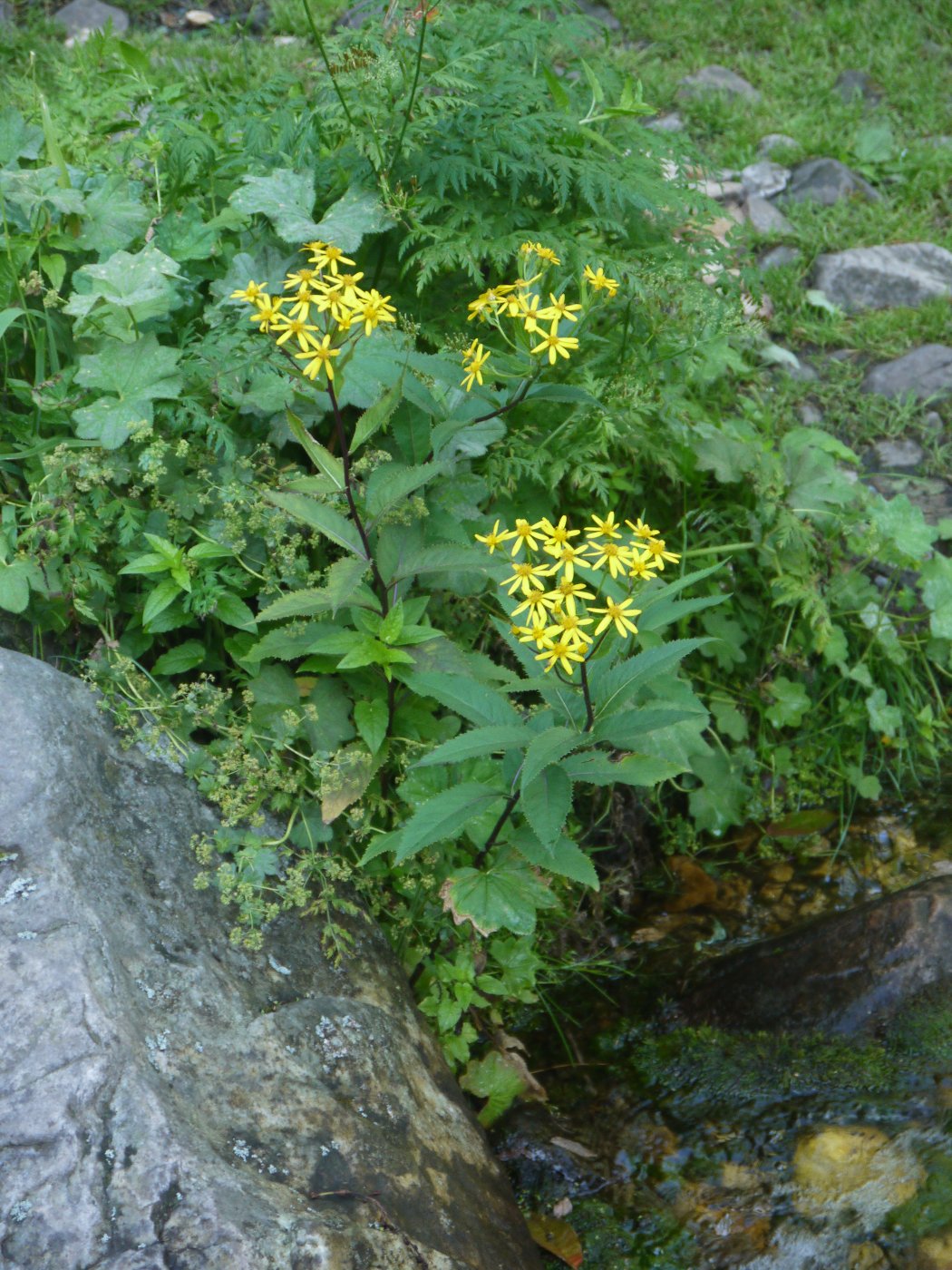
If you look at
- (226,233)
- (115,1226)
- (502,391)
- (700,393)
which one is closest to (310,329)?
(502,391)

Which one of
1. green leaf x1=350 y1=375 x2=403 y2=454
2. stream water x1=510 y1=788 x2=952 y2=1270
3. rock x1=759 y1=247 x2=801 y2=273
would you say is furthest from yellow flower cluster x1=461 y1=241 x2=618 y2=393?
rock x1=759 y1=247 x2=801 y2=273

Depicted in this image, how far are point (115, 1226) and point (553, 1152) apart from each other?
1294mm

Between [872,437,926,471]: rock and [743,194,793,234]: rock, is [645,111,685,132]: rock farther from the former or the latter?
[872,437,926,471]: rock

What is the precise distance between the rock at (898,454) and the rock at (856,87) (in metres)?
2.35

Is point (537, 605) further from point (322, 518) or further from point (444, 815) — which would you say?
point (322, 518)

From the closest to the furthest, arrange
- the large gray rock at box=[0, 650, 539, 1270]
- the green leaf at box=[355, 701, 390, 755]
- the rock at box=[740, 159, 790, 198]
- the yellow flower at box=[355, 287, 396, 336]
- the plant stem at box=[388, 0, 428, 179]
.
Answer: the large gray rock at box=[0, 650, 539, 1270]
the yellow flower at box=[355, 287, 396, 336]
the green leaf at box=[355, 701, 390, 755]
the plant stem at box=[388, 0, 428, 179]
the rock at box=[740, 159, 790, 198]

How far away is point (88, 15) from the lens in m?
5.71

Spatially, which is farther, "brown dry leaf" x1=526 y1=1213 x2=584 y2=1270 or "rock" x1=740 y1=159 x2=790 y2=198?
"rock" x1=740 y1=159 x2=790 y2=198

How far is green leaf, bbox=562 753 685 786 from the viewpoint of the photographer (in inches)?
82.9

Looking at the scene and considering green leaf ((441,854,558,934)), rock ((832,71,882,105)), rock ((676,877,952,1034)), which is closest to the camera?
green leaf ((441,854,558,934))

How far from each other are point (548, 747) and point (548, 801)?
0.49 feet

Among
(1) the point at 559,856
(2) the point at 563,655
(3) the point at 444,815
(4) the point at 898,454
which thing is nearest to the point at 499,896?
(1) the point at 559,856

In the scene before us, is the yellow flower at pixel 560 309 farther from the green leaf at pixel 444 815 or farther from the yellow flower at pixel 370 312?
the green leaf at pixel 444 815

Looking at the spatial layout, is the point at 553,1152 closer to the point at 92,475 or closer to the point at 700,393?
the point at 92,475
